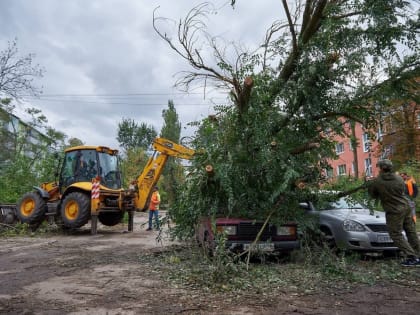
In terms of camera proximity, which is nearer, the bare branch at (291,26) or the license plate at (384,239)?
the license plate at (384,239)

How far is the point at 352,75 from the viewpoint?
6926 mm

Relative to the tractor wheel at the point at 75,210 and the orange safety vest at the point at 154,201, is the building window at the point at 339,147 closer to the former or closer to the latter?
the orange safety vest at the point at 154,201

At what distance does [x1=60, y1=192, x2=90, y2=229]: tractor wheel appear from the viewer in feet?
37.6

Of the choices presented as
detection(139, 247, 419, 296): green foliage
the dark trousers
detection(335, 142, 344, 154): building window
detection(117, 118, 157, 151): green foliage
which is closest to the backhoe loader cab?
detection(139, 247, 419, 296): green foliage

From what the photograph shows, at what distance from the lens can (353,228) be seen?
7117 mm

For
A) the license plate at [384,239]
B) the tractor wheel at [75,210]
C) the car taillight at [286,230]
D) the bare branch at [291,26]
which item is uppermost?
the bare branch at [291,26]

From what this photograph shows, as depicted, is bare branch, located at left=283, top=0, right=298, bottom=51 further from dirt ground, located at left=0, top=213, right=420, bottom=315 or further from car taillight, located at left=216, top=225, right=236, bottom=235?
dirt ground, located at left=0, top=213, right=420, bottom=315

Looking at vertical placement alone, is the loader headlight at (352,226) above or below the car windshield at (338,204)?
below

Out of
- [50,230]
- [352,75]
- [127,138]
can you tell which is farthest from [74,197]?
[127,138]

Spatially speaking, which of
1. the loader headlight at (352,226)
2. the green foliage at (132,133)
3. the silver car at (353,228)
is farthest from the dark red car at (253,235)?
the green foliage at (132,133)

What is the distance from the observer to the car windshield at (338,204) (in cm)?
724

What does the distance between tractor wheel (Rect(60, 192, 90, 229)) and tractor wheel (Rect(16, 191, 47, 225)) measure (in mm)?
941

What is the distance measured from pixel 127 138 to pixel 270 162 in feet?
204

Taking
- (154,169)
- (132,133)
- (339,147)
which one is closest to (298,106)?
(339,147)
